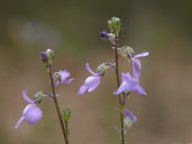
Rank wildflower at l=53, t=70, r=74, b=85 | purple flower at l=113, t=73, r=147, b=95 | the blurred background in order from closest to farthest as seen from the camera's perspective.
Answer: purple flower at l=113, t=73, r=147, b=95 < wildflower at l=53, t=70, r=74, b=85 < the blurred background

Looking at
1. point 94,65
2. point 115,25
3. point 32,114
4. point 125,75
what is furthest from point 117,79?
point 94,65

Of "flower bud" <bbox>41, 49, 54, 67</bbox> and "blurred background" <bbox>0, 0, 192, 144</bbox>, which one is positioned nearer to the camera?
"flower bud" <bbox>41, 49, 54, 67</bbox>

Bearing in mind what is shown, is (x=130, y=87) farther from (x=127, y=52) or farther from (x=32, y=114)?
(x=32, y=114)

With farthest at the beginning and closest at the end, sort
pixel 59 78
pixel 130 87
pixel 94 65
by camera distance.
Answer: pixel 94 65 → pixel 59 78 → pixel 130 87

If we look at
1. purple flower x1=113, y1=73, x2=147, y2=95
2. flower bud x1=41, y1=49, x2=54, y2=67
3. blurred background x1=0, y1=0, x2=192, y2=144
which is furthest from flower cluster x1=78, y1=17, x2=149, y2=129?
blurred background x1=0, y1=0, x2=192, y2=144

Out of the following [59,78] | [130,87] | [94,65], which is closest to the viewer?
[130,87]

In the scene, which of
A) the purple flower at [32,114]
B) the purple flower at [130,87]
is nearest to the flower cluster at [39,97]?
the purple flower at [32,114]

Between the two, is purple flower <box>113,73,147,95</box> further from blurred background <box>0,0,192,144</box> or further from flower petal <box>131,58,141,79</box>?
blurred background <box>0,0,192,144</box>

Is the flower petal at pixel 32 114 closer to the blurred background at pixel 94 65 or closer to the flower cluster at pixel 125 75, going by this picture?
the flower cluster at pixel 125 75
